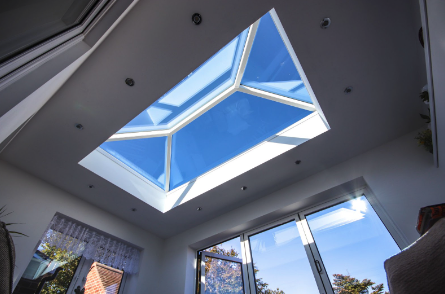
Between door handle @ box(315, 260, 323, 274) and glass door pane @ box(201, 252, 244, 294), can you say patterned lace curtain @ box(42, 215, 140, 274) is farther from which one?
door handle @ box(315, 260, 323, 274)

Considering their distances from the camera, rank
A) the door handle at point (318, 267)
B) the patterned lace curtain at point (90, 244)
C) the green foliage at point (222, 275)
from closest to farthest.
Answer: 1. the door handle at point (318, 267)
2. the patterned lace curtain at point (90, 244)
3. the green foliage at point (222, 275)

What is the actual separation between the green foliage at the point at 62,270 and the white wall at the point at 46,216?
0.28m

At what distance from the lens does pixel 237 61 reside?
9.75 feet

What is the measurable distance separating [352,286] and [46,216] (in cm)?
389

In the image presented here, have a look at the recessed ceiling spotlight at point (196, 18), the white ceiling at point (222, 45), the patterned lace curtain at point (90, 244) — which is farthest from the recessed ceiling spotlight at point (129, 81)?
the patterned lace curtain at point (90, 244)

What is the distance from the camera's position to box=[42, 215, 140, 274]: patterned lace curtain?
3207 mm

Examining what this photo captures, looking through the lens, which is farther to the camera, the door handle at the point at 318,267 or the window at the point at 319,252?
the door handle at the point at 318,267

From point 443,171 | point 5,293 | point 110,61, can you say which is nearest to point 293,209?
point 443,171

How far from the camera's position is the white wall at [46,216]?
2.82 m

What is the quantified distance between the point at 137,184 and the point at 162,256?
172 cm

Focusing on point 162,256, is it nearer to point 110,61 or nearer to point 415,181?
point 110,61

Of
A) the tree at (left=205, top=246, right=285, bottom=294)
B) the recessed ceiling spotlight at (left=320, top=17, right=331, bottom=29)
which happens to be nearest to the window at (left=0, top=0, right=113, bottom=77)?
the recessed ceiling spotlight at (left=320, top=17, right=331, bottom=29)

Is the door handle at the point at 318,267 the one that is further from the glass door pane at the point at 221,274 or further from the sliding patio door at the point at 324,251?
the glass door pane at the point at 221,274

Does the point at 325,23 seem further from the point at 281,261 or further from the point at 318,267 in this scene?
the point at 281,261
